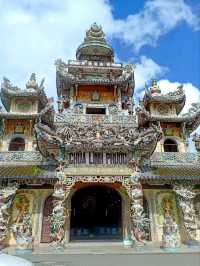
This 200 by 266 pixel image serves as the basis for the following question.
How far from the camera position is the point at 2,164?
16.3 metres

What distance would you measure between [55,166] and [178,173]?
7179mm

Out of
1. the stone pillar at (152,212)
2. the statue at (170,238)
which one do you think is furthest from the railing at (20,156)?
the statue at (170,238)

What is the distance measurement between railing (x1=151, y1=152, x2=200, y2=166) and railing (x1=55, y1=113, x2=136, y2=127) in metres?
3.94

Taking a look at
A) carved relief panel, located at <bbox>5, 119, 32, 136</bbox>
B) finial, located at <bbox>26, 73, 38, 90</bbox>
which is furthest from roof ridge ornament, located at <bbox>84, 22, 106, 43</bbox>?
carved relief panel, located at <bbox>5, 119, 32, 136</bbox>

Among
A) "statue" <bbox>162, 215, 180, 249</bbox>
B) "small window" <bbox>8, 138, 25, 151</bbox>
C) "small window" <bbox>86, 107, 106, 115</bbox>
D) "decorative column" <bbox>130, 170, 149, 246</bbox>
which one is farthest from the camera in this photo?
"small window" <bbox>86, 107, 106, 115</bbox>

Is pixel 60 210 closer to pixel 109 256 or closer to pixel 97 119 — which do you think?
pixel 109 256

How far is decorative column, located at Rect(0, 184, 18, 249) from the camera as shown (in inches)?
529

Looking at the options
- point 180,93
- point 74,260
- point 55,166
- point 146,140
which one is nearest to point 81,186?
point 55,166

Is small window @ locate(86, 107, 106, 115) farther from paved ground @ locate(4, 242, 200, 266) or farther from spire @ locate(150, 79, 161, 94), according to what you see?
paved ground @ locate(4, 242, 200, 266)

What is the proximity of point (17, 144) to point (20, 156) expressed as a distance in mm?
2773

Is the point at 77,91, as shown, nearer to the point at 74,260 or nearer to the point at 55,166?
the point at 55,166

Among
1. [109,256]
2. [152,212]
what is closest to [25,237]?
[109,256]

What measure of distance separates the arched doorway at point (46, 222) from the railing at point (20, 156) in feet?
9.70

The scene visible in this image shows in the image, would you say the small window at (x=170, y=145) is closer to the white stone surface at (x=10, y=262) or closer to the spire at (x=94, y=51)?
the spire at (x=94, y=51)
